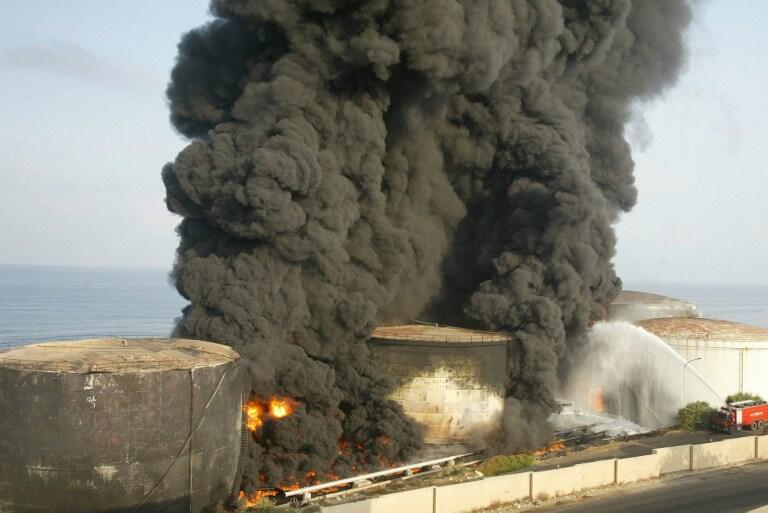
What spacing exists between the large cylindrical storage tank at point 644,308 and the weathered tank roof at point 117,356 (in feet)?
124

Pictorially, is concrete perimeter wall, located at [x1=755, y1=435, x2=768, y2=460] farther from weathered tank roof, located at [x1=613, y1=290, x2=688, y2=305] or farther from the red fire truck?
weathered tank roof, located at [x1=613, y1=290, x2=688, y2=305]

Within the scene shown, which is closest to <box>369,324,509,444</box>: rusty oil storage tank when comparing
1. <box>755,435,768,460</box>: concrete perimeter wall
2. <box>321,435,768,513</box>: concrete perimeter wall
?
<box>321,435,768,513</box>: concrete perimeter wall

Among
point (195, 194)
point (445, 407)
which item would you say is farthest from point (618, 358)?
point (195, 194)

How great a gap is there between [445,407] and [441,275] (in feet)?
36.2

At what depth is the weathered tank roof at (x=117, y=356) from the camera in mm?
24500

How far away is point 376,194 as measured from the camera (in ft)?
126

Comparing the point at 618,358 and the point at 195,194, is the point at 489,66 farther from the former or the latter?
the point at 618,358

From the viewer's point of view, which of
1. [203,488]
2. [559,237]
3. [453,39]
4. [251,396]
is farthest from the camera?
[559,237]

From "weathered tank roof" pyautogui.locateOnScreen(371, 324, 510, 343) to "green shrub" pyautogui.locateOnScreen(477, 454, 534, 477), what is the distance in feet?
20.0

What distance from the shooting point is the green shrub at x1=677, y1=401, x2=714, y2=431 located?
4228cm

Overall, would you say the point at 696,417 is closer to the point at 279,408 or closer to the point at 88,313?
the point at 279,408

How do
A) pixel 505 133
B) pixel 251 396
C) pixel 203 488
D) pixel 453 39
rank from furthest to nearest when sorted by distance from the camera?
pixel 505 133 < pixel 453 39 < pixel 251 396 < pixel 203 488

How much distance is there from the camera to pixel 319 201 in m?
34.5

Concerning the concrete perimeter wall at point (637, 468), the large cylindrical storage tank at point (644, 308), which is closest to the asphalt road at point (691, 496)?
the concrete perimeter wall at point (637, 468)
